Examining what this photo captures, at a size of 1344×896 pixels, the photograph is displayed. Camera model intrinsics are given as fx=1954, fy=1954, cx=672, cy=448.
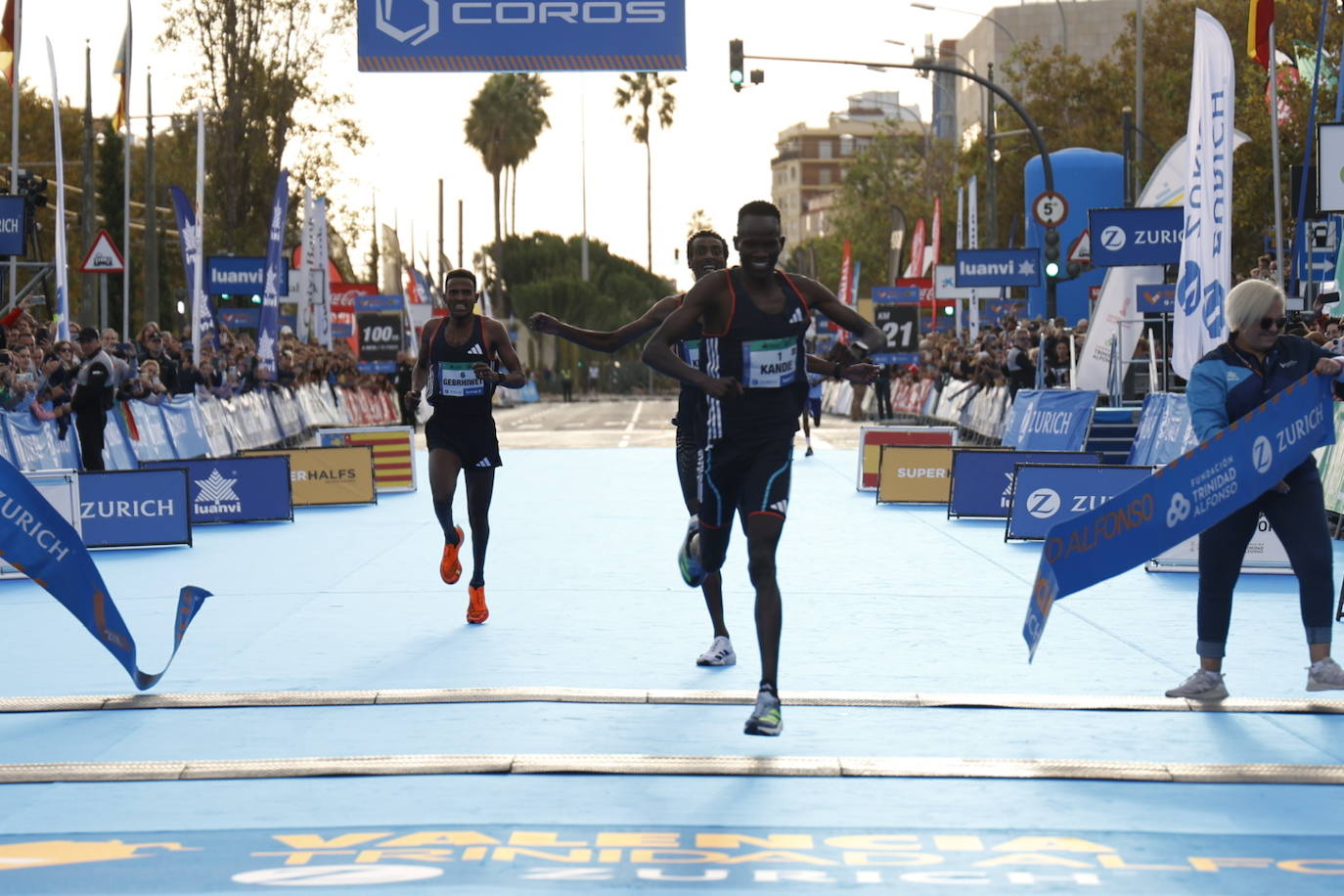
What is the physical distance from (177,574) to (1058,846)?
9.02 m

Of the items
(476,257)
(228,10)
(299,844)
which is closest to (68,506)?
(299,844)

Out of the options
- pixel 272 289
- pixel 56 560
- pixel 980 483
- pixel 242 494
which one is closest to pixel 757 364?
pixel 56 560

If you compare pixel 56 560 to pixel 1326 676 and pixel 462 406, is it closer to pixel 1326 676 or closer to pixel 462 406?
pixel 462 406

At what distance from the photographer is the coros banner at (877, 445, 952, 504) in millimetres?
19266

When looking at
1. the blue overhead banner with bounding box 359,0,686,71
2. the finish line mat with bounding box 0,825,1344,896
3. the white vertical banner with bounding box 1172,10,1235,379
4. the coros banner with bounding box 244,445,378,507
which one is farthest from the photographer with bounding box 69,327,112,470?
the finish line mat with bounding box 0,825,1344,896

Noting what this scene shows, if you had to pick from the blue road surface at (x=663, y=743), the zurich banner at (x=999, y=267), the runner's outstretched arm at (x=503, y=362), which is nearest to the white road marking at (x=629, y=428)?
the zurich banner at (x=999, y=267)

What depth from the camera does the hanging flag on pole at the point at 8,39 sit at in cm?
2639

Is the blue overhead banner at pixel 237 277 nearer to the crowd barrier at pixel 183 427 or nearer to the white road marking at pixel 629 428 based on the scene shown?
the crowd barrier at pixel 183 427

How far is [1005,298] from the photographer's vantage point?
43.1 metres

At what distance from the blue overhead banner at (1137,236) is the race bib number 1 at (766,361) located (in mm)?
12634

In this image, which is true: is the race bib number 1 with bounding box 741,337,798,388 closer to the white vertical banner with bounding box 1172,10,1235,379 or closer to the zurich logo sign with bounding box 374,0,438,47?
the white vertical banner with bounding box 1172,10,1235,379

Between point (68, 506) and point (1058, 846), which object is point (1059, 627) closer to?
point (1058, 846)

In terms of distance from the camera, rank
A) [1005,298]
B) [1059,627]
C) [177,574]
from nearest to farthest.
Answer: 1. [1059,627]
2. [177,574]
3. [1005,298]

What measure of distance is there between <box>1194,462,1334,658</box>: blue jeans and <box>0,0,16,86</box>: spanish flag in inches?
881
